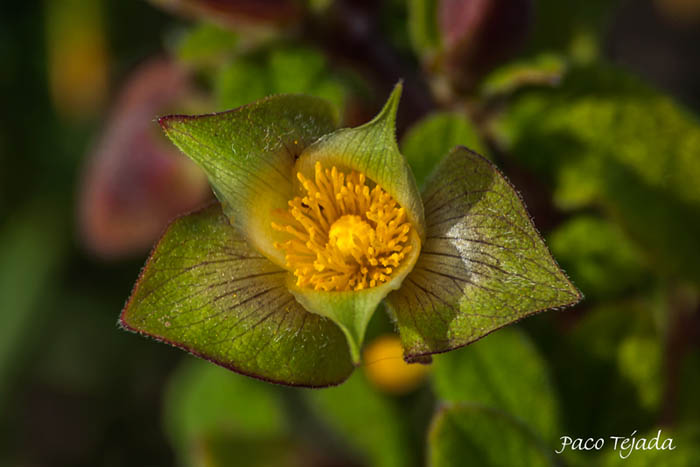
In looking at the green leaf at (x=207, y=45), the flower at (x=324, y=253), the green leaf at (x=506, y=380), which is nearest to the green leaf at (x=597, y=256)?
the green leaf at (x=506, y=380)

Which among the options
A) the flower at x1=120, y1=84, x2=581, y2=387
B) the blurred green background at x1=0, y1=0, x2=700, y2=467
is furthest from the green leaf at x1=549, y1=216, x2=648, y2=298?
the flower at x1=120, y1=84, x2=581, y2=387

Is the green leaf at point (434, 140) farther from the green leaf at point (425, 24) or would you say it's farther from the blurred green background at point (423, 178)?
the green leaf at point (425, 24)

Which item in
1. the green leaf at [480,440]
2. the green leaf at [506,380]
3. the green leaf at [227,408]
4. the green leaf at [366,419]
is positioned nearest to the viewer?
the green leaf at [480,440]

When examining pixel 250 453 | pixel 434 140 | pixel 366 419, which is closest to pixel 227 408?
pixel 250 453

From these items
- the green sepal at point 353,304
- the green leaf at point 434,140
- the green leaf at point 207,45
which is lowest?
the green sepal at point 353,304

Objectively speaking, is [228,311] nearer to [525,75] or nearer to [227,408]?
[525,75]

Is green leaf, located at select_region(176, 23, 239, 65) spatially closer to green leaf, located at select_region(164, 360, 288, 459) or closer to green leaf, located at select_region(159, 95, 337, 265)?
green leaf, located at select_region(159, 95, 337, 265)

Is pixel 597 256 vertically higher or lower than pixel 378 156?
lower
